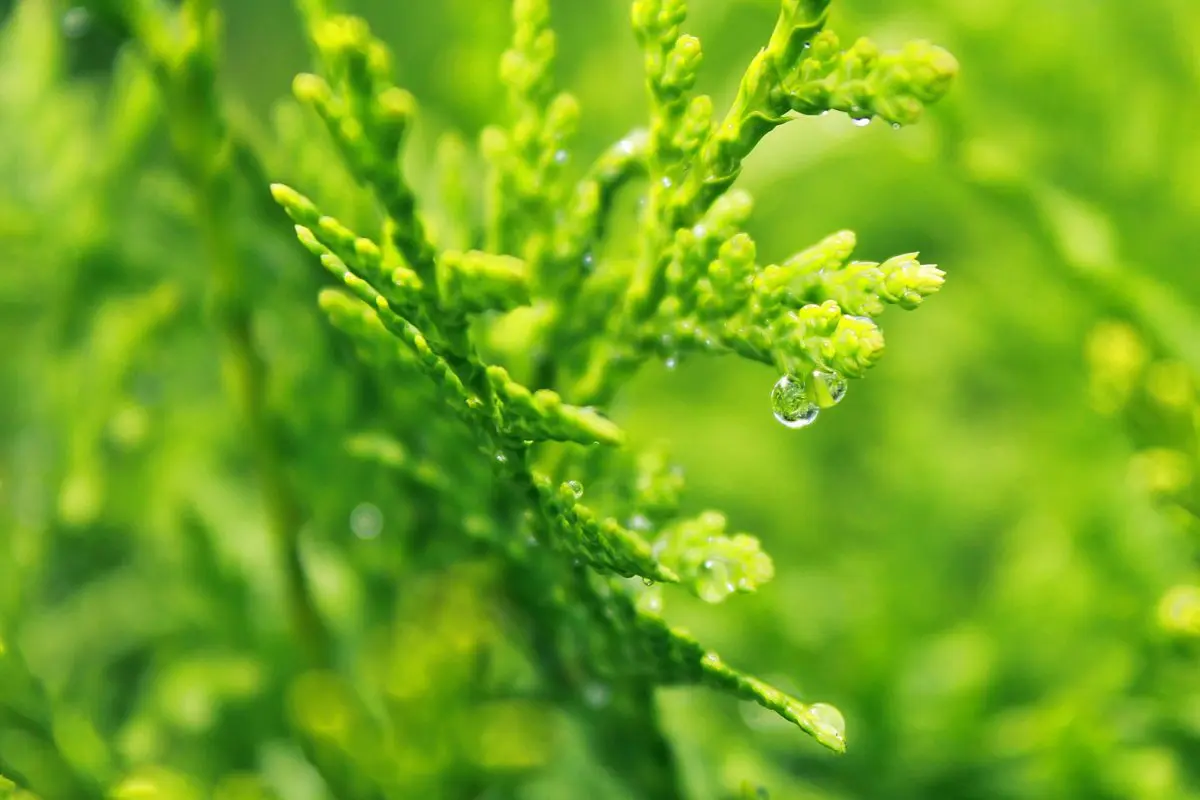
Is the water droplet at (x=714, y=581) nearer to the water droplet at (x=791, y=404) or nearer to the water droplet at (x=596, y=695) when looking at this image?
the water droplet at (x=791, y=404)

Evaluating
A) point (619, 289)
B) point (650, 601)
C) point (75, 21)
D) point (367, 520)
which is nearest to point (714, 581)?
point (650, 601)

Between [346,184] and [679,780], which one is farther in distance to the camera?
[346,184]

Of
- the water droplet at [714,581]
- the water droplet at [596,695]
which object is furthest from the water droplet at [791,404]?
the water droplet at [596,695]

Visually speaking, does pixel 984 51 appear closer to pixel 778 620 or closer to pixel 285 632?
pixel 778 620

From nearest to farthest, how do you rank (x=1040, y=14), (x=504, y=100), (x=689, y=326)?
(x=689, y=326) → (x=504, y=100) → (x=1040, y=14)

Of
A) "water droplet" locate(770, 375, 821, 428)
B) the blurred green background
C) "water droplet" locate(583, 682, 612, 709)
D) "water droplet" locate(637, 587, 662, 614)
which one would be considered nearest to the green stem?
the blurred green background

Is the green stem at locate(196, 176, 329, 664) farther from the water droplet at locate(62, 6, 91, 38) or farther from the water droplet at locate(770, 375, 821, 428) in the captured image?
the water droplet at locate(770, 375, 821, 428)

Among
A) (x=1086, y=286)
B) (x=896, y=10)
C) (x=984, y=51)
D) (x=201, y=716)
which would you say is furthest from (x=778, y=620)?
(x=896, y=10)
